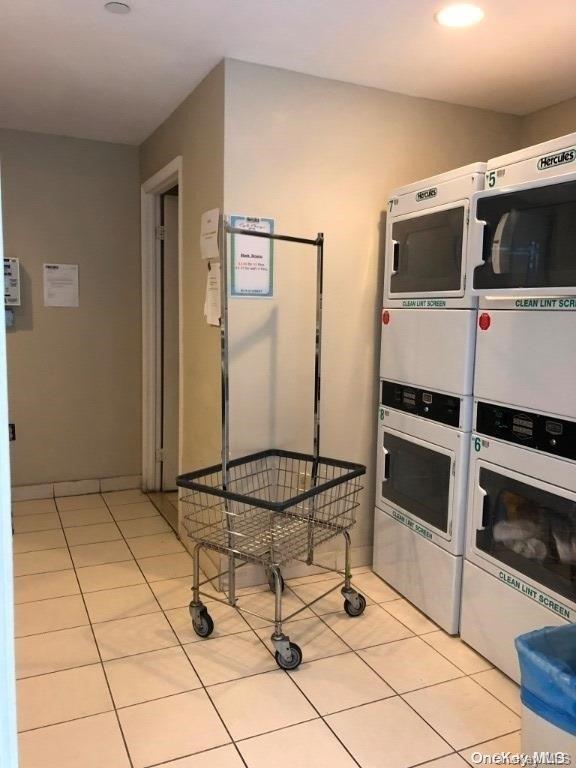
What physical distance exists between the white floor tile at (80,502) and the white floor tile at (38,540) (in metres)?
0.42

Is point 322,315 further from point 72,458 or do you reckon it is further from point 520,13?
point 72,458

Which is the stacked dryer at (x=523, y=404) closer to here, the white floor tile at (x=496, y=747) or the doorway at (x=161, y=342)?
the white floor tile at (x=496, y=747)

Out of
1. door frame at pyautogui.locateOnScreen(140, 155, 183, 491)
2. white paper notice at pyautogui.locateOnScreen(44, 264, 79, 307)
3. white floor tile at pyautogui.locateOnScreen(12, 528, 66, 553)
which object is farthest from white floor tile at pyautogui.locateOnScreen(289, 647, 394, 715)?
white paper notice at pyautogui.locateOnScreen(44, 264, 79, 307)

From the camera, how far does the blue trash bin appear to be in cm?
156

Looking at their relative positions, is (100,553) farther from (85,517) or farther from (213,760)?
(213,760)

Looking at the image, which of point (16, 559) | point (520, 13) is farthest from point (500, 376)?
point (16, 559)

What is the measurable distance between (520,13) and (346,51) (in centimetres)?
69


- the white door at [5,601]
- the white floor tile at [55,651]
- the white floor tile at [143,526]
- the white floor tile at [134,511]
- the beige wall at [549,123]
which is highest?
the beige wall at [549,123]

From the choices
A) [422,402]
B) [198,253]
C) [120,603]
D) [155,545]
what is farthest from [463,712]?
[198,253]

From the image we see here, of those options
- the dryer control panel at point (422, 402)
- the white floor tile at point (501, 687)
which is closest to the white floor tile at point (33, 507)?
the dryer control panel at point (422, 402)

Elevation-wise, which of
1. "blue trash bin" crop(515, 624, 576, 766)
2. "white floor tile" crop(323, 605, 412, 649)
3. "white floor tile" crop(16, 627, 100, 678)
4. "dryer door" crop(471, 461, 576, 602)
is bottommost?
"white floor tile" crop(16, 627, 100, 678)

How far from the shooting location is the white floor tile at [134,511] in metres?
3.88

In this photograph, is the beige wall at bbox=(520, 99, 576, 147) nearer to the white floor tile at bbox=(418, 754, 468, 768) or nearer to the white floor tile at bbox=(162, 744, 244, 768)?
the white floor tile at bbox=(418, 754, 468, 768)

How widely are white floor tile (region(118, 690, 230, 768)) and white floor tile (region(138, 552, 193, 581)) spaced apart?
0.97 metres
